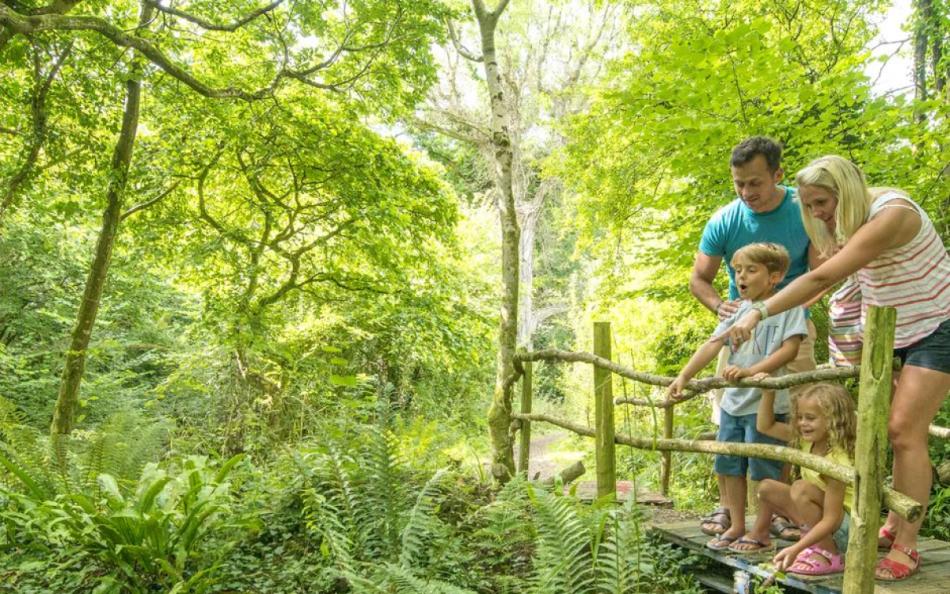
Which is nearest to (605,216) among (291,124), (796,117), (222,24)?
(796,117)

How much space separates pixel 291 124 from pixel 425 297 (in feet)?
8.81

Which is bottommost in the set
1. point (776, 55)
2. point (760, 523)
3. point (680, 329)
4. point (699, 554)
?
point (699, 554)

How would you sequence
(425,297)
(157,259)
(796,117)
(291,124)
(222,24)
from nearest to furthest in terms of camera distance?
(796,117)
(222,24)
(291,124)
(157,259)
(425,297)

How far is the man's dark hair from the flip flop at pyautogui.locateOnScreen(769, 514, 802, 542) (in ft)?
5.47

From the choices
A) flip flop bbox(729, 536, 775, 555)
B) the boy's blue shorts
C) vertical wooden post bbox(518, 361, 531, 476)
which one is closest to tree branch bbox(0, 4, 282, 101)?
vertical wooden post bbox(518, 361, 531, 476)

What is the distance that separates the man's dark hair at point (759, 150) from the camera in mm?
2602

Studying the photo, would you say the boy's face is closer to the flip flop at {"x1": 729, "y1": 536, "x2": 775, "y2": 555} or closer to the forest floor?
the flip flop at {"x1": 729, "y1": 536, "x2": 775, "y2": 555}

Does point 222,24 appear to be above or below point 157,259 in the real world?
above

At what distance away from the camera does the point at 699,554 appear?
2.86 metres

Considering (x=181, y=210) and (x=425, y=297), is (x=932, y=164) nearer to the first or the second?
(x=425, y=297)

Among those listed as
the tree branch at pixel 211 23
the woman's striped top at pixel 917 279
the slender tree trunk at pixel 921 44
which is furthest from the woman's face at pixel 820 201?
the tree branch at pixel 211 23

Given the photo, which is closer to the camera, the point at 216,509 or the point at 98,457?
the point at 216,509

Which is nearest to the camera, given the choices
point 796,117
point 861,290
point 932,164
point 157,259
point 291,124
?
point 861,290

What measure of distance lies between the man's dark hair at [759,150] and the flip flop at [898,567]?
1.60 m
